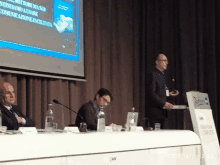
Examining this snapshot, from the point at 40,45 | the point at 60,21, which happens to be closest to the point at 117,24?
the point at 60,21

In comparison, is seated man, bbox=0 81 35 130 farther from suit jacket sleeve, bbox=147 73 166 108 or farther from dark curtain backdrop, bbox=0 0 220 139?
suit jacket sleeve, bbox=147 73 166 108

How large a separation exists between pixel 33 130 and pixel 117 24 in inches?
137

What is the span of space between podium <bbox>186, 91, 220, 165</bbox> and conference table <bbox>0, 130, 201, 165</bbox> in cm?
6

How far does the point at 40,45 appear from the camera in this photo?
3.39 m

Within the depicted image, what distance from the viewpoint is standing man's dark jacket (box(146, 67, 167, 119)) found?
2875 millimetres

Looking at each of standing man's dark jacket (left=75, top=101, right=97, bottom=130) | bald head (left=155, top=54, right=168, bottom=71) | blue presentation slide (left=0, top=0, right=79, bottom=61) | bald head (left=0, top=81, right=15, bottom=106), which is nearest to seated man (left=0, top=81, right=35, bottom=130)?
bald head (left=0, top=81, right=15, bottom=106)

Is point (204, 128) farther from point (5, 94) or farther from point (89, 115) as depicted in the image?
point (5, 94)

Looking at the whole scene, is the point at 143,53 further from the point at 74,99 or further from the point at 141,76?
the point at 74,99

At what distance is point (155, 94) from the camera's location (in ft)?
9.39

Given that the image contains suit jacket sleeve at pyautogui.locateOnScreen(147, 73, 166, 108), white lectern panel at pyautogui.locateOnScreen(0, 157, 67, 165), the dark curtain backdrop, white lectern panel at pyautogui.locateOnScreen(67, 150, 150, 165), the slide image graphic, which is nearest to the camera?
white lectern panel at pyautogui.locateOnScreen(0, 157, 67, 165)

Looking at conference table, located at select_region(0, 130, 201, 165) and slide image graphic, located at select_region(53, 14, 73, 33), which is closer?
conference table, located at select_region(0, 130, 201, 165)

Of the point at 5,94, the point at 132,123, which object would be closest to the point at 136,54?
the point at 132,123

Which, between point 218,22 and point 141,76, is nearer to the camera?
point 218,22

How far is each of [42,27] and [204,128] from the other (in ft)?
7.29
